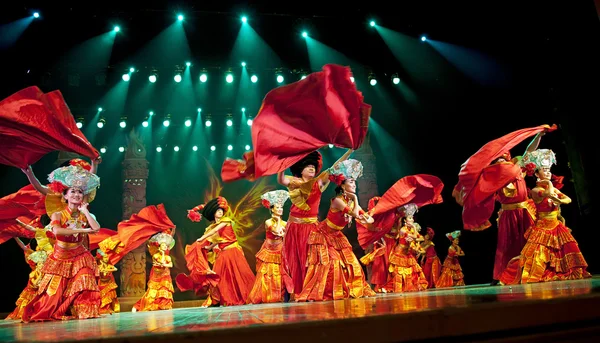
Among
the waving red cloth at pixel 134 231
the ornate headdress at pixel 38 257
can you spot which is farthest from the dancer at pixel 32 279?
the waving red cloth at pixel 134 231

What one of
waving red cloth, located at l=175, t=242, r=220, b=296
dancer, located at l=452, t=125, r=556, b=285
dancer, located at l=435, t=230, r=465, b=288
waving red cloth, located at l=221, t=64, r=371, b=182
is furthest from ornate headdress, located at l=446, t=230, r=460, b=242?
waving red cloth, located at l=221, t=64, r=371, b=182

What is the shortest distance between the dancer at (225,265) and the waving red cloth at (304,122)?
2.91m

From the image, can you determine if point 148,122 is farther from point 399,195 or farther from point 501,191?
point 501,191

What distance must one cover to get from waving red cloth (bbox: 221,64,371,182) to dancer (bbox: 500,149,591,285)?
9.39 ft

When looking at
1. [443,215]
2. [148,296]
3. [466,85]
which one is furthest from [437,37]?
[148,296]

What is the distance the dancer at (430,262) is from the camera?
33.0 ft

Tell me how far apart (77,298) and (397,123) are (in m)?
9.37

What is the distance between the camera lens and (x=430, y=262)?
1030 cm

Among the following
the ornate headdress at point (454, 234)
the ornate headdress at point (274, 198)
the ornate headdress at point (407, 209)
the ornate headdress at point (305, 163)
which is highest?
the ornate headdress at point (305, 163)

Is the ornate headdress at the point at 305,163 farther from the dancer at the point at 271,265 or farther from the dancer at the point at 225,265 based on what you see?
the dancer at the point at 225,265

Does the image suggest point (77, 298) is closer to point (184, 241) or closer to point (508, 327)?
point (508, 327)

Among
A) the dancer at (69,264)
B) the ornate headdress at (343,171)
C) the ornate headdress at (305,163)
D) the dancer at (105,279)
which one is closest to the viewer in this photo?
the dancer at (69,264)

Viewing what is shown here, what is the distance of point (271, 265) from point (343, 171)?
205 cm

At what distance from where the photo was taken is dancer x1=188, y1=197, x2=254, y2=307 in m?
7.17
